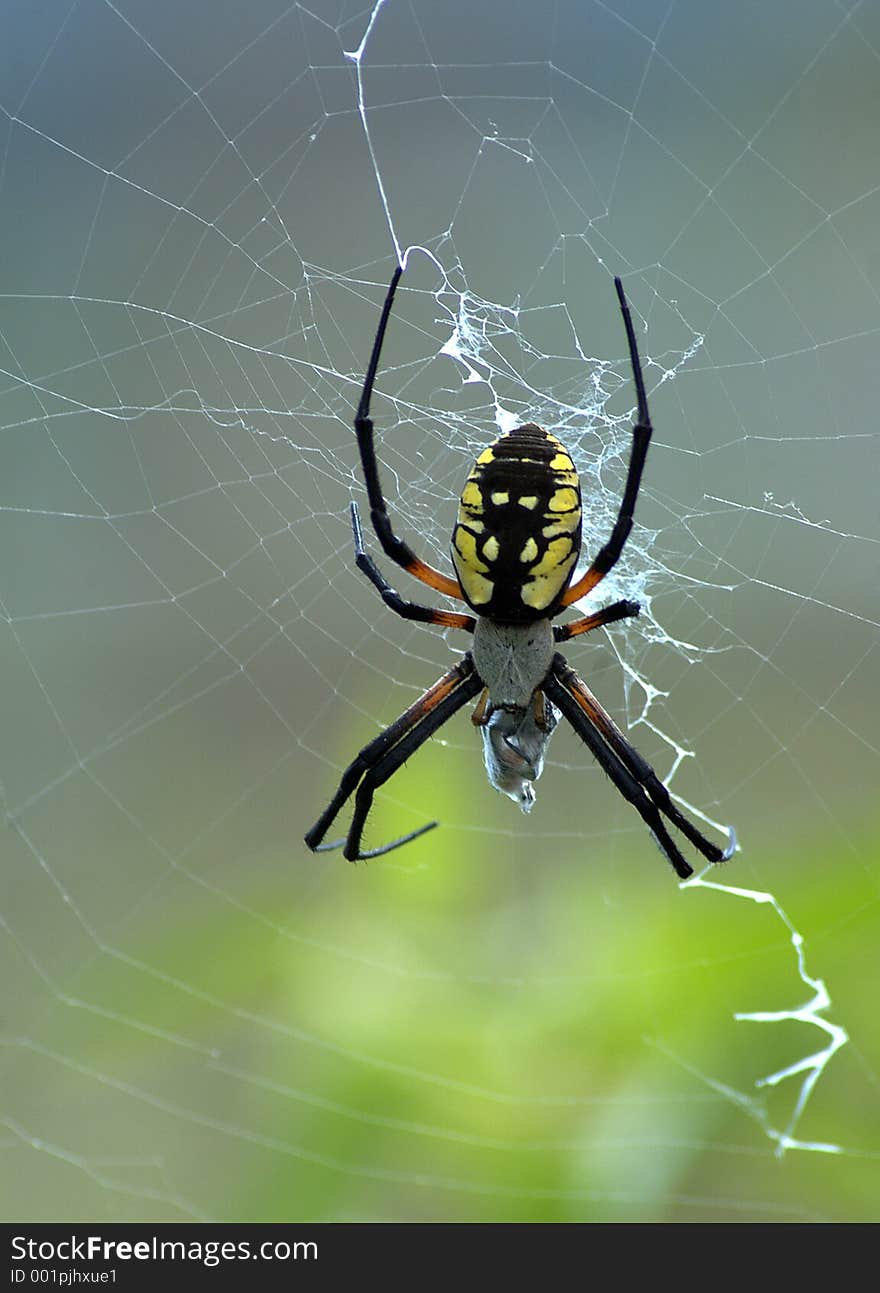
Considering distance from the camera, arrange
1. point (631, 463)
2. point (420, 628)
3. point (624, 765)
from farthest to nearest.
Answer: point (420, 628), point (624, 765), point (631, 463)

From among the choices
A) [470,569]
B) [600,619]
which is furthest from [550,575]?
[600,619]

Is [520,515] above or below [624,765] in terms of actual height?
above

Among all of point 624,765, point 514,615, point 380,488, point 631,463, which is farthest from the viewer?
point 624,765

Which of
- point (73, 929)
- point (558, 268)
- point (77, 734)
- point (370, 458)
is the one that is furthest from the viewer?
point (77, 734)

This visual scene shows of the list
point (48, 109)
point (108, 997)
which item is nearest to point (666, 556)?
point (108, 997)

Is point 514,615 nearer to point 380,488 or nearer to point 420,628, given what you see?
point 380,488

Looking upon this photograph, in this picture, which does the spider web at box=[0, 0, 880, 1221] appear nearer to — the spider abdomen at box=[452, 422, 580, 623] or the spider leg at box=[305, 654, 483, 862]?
the spider leg at box=[305, 654, 483, 862]

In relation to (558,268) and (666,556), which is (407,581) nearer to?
(666,556)
